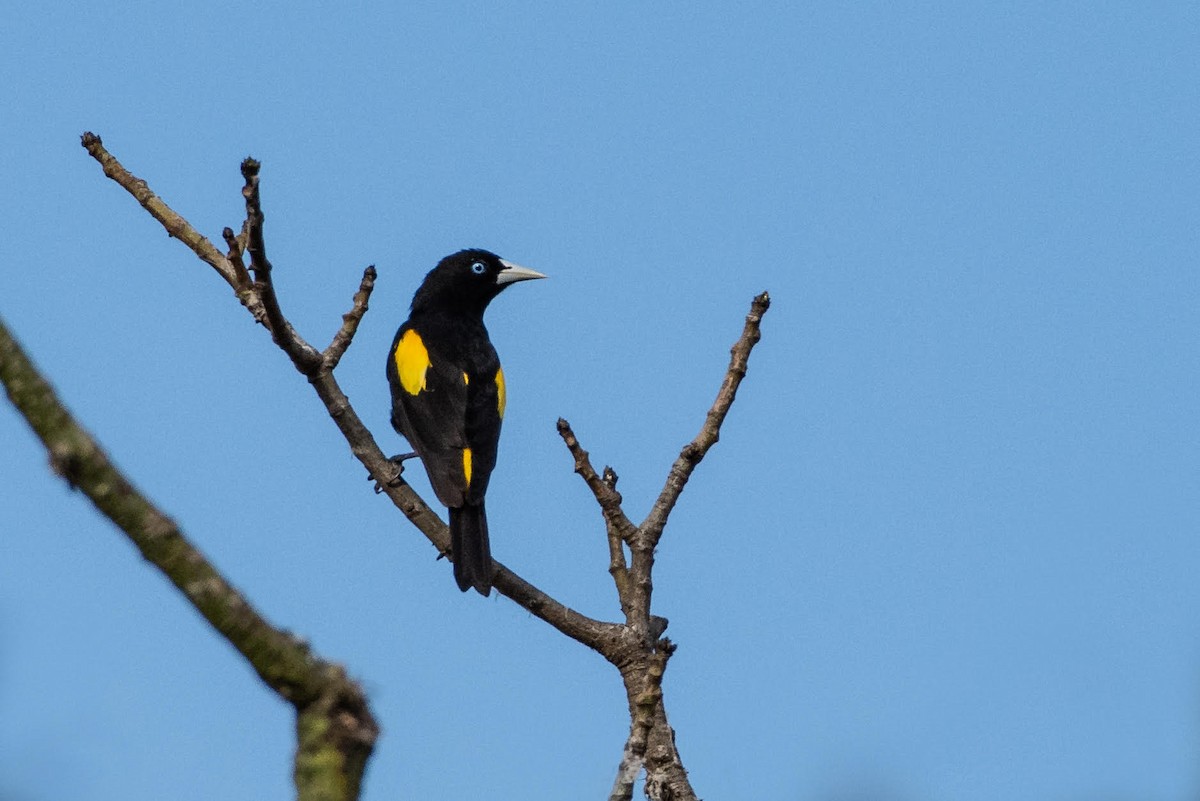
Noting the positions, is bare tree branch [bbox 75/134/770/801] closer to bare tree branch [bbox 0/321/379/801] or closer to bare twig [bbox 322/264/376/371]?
bare twig [bbox 322/264/376/371]

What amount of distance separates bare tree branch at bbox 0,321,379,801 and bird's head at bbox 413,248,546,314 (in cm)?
713

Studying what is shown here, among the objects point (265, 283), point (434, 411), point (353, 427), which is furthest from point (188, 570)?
point (434, 411)

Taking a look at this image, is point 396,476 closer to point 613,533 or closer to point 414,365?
point 613,533

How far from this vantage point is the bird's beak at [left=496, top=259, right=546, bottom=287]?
902 cm

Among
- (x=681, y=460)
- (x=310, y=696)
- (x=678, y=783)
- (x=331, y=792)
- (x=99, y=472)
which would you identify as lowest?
(x=331, y=792)

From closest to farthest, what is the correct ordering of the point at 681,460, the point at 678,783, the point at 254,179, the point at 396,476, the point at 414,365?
the point at 254,179
the point at 678,783
the point at 681,460
the point at 396,476
the point at 414,365

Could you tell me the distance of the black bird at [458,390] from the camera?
257 inches

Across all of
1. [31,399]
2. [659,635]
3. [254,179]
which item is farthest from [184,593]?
[659,635]

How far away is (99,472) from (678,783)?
3.41 meters

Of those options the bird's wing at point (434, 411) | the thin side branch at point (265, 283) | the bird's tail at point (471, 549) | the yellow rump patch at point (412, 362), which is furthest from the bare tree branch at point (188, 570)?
the yellow rump patch at point (412, 362)

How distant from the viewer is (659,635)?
5301 millimetres

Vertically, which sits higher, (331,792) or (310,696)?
(310,696)

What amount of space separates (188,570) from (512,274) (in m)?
Result: 7.42

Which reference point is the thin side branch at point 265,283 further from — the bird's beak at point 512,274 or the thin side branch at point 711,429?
the bird's beak at point 512,274
